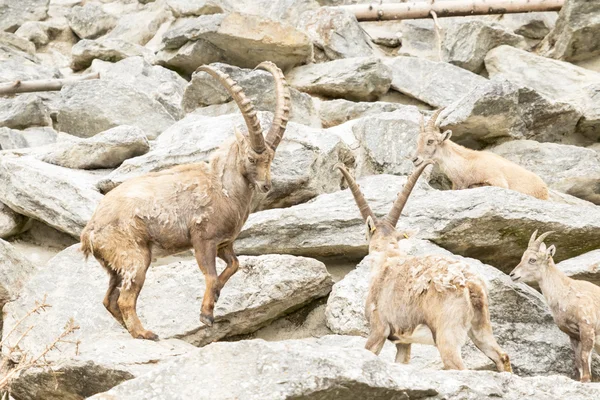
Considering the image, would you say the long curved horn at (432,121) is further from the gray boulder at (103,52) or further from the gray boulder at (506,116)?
the gray boulder at (103,52)

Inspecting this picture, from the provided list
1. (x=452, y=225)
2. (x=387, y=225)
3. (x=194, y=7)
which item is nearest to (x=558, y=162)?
(x=452, y=225)

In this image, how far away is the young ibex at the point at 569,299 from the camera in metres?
9.07

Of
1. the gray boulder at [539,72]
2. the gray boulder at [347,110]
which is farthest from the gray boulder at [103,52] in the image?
the gray boulder at [539,72]

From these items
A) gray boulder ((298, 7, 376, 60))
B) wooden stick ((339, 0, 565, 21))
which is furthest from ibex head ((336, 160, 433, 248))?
wooden stick ((339, 0, 565, 21))

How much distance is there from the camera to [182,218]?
8.59 metres

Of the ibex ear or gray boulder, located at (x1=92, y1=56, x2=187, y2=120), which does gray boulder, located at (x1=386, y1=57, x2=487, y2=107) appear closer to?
gray boulder, located at (x1=92, y1=56, x2=187, y2=120)

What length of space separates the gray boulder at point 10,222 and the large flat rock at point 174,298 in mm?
1633

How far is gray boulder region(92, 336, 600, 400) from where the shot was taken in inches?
219

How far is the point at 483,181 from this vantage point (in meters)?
12.4

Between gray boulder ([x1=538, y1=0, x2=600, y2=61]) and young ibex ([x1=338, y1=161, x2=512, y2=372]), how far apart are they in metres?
10.8

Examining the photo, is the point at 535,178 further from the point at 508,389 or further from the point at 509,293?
the point at 508,389

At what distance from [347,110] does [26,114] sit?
529 centimetres

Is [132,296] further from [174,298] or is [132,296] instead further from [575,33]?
[575,33]

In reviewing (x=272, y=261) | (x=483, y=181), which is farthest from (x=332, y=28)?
(x=272, y=261)
